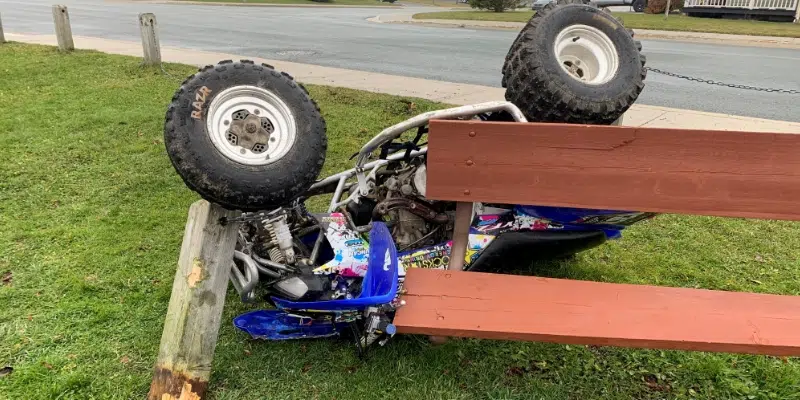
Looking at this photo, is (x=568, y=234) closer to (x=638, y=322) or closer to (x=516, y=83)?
(x=638, y=322)

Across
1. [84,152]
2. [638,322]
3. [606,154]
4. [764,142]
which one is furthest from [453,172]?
[84,152]

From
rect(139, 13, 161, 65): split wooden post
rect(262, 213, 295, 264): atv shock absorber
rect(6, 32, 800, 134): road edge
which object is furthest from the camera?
rect(139, 13, 161, 65): split wooden post

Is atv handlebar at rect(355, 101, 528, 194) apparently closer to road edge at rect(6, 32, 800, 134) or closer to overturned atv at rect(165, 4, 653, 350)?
overturned atv at rect(165, 4, 653, 350)

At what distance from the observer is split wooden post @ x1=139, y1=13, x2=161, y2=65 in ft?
30.5

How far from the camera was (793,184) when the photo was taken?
2.33 meters

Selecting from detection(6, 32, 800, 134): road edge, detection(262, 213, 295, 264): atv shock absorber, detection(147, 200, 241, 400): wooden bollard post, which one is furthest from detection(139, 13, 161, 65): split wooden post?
detection(147, 200, 241, 400): wooden bollard post

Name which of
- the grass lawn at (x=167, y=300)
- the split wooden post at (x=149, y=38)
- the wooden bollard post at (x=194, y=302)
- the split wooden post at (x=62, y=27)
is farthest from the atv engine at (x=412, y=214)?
the split wooden post at (x=62, y=27)

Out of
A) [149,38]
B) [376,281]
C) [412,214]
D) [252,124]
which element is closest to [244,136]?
[252,124]

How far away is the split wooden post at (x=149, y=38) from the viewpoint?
930cm

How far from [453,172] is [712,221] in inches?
124

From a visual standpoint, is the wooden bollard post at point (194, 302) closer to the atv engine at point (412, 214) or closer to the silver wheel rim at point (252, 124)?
the silver wheel rim at point (252, 124)

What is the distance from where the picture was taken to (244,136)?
8.23ft

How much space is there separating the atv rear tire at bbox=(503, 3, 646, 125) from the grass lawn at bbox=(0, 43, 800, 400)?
1269mm

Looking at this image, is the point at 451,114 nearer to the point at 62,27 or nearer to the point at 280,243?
the point at 280,243
